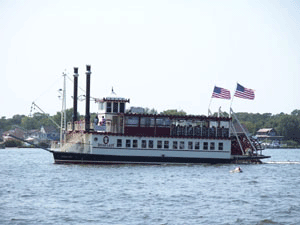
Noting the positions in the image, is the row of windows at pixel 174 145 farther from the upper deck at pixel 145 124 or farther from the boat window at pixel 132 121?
the boat window at pixel 132 121

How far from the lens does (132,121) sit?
63562 millimetres

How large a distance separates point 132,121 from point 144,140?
8.39ft

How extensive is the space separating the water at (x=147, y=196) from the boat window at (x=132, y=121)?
6.12 m

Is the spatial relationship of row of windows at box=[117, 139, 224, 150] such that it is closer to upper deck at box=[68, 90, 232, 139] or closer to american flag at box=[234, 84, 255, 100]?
upper deck at box=[68, 90, 232, 139]

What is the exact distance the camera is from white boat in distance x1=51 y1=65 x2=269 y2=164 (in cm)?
6166

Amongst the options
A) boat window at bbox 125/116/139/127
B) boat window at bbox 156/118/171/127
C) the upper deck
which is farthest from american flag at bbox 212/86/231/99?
boat window at bbox 125/116/139/127

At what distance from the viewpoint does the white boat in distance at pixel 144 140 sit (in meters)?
61.7

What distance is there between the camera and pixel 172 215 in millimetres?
32594

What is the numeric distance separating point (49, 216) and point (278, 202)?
1533cm

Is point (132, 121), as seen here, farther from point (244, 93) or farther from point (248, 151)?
point (248, 151)

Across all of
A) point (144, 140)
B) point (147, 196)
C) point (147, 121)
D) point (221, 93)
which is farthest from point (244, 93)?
point (147, 196)

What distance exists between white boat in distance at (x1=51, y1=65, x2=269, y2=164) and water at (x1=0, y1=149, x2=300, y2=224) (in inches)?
110

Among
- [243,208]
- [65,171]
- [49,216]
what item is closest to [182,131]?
[65,171]

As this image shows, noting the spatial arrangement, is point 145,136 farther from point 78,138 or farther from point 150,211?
point 150,211
